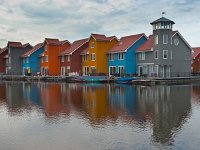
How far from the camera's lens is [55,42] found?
8406 centimetres

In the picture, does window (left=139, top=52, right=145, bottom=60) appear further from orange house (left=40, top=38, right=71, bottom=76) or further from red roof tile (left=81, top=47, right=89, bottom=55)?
orange house (left=40, top=38, right=71, bottom=76)

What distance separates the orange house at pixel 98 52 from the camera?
71.4 m

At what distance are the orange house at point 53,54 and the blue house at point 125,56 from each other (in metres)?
17.9

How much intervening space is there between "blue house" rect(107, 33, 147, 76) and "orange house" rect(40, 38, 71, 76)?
58.7ft

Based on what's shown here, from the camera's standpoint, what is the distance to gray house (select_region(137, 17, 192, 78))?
61.6 metres

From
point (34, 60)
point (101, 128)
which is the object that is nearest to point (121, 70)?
point (34, 60)

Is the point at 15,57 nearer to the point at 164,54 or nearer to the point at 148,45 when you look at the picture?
the point at 148,45

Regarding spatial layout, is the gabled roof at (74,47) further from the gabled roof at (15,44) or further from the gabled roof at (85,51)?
the gabled roof at (15,44)

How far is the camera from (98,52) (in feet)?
235

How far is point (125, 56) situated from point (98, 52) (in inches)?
290

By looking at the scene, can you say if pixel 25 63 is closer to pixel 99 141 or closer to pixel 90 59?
pixel 90 59

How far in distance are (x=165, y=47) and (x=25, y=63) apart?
4822cm

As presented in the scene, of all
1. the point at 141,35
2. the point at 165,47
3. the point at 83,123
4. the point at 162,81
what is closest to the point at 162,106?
the point at 83,123

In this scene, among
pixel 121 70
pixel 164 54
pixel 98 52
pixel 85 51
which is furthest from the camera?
pixel 85 51
